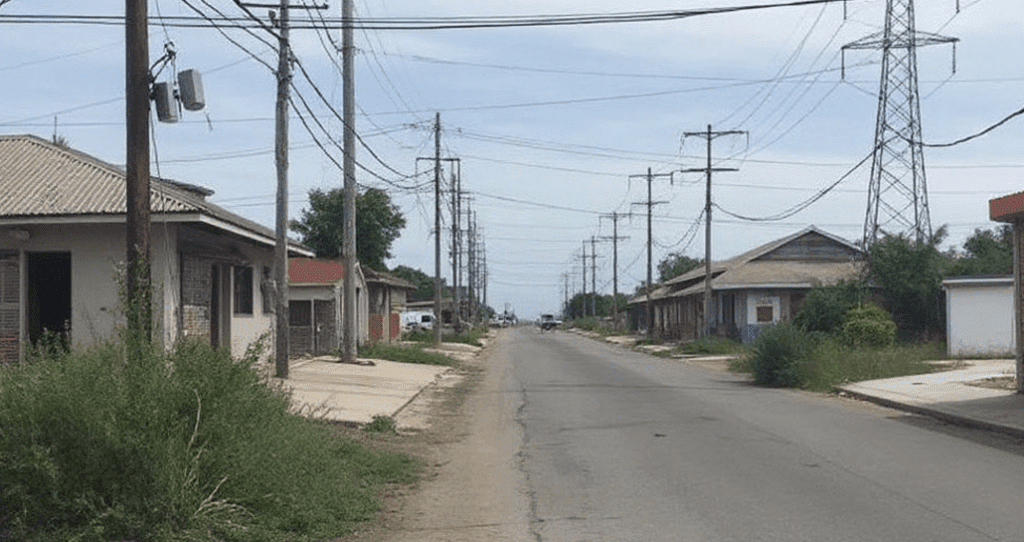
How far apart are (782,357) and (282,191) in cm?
1327

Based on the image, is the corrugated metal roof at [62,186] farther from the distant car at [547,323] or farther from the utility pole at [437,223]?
the distant car at [547,323]

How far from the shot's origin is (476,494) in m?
11.4

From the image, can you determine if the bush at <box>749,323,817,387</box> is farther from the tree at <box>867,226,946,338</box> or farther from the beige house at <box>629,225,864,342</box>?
the beige house at <box>629,225,864,342</box>

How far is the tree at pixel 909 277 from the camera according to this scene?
41.6m

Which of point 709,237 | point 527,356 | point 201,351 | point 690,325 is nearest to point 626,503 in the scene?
point 201,351

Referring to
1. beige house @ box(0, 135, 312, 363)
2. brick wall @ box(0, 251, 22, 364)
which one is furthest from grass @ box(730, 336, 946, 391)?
brick wall @ box(0, 251, 22, 364)

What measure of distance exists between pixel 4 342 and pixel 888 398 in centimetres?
1702

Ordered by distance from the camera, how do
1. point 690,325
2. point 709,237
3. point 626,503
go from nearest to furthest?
point 626,503 < point 709,237 < point 690,325

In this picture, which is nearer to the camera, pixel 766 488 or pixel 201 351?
pixel 201 351

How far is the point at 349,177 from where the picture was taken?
30094mm

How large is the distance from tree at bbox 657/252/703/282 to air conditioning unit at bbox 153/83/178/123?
345 feet

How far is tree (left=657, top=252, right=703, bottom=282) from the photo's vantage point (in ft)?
382

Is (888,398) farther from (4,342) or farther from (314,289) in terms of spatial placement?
(314,289)

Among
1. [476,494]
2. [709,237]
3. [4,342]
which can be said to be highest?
[709,237]
